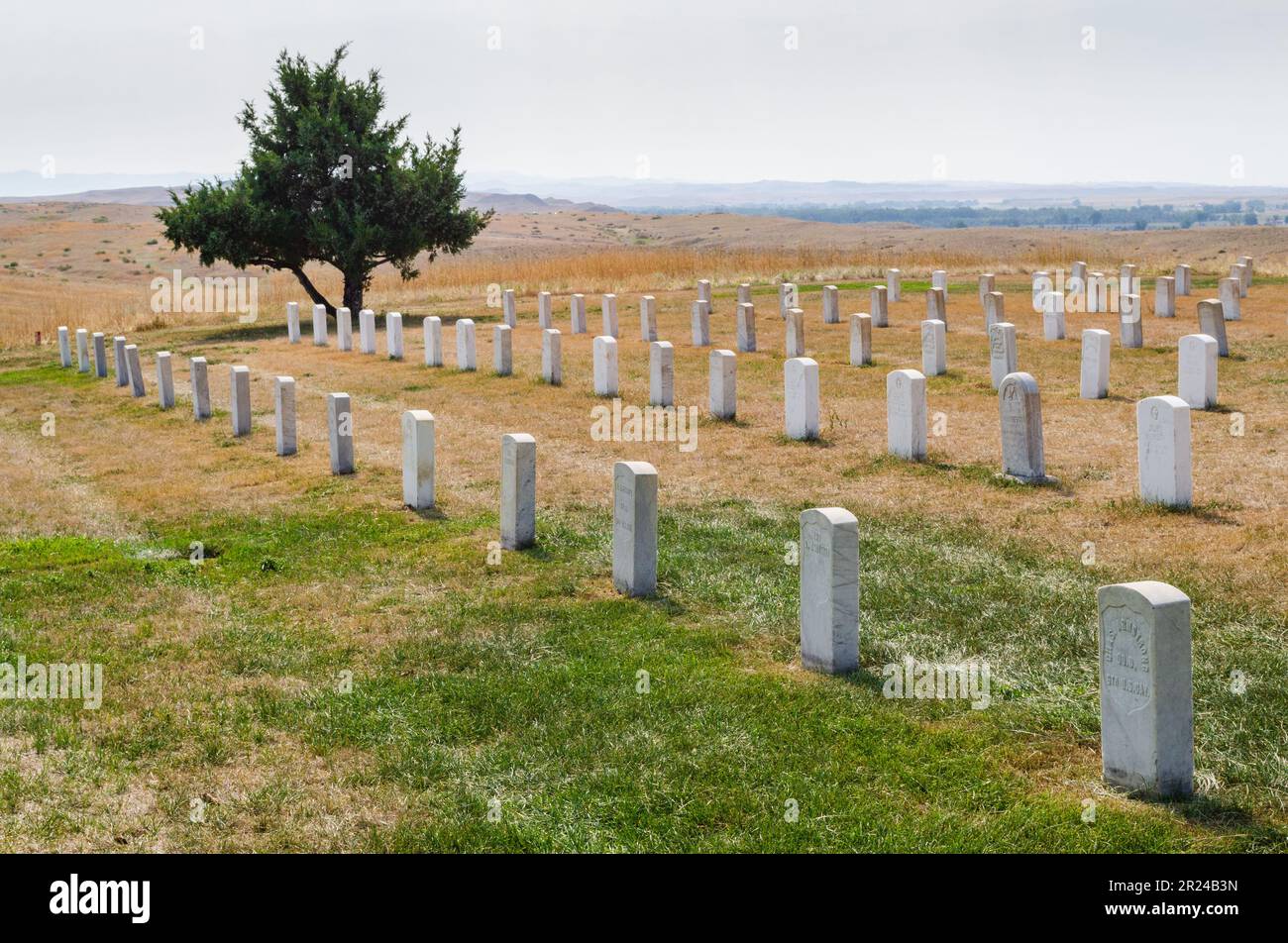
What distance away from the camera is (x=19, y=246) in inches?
3164

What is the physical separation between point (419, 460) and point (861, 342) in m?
10.9

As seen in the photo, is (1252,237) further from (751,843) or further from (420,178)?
(751,843)

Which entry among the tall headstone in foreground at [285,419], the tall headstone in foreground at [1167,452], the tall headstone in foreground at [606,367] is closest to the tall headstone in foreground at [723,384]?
the tall headstone in foreground at [606,367]

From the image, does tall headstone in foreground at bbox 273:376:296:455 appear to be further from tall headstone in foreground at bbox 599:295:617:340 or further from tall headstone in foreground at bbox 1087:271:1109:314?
tall headstone in foreground at bbox 1087:271:1109:314

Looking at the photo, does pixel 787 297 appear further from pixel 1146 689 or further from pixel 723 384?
pixel 1146 689

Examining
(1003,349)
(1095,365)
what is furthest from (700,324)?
(1095,365)

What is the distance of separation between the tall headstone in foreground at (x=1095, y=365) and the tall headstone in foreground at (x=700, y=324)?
915 cm

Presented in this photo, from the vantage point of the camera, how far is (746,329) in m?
23.9

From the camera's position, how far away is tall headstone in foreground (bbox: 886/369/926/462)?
43.4 ft

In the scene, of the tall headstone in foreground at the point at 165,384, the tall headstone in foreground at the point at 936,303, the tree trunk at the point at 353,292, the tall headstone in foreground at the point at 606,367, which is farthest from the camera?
the tree trunk at the point at 353,292

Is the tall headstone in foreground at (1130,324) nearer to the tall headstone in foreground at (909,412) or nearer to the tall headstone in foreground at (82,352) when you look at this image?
the tall headstone in foreground at (909,412)

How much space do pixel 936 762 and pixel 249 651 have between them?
443 cm

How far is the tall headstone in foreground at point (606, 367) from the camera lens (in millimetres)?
18875

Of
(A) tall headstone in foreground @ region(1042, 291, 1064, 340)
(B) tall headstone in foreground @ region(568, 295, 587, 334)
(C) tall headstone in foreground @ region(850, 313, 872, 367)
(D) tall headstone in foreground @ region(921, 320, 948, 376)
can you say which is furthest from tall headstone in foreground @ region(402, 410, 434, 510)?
(B) tall headstone in foreground @ region(568, 295, 587, 334)
